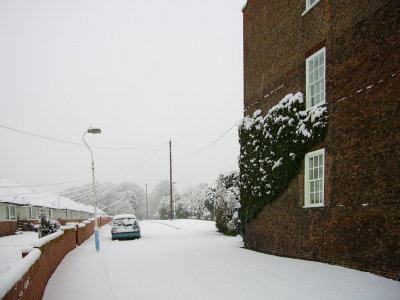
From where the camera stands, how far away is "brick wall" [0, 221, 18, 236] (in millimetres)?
24553

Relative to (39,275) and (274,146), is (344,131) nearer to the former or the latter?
(274,146)

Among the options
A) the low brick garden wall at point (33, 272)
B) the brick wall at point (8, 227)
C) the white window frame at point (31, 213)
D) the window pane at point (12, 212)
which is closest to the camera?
the low brick garden wall at point (33, 272)

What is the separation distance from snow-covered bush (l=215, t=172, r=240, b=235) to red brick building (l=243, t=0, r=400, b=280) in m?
6.43

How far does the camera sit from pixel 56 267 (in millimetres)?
9602

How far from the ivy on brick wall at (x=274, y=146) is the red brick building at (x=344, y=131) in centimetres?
31

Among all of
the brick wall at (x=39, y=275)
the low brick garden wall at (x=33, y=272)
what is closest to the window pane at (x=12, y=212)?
the brick wall at (x=39, y=275)

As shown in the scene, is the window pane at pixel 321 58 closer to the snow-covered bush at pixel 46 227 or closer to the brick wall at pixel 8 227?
the snow-covered bush at pixel 46 227

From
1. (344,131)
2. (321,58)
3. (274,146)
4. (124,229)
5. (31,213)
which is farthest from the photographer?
(31,213)

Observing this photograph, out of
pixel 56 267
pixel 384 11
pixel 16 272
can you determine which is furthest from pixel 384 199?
pixel 56 267

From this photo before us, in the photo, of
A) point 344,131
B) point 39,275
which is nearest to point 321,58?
point 344,131

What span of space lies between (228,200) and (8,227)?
19.4 metres

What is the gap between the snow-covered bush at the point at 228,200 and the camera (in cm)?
1878

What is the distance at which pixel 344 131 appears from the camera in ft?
27.5

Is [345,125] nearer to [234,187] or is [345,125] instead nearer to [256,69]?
[256,69]
